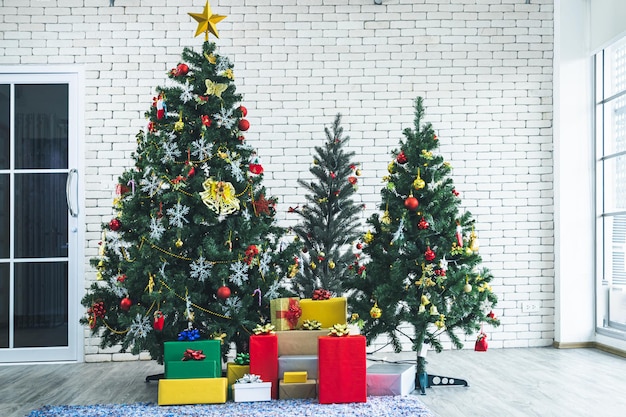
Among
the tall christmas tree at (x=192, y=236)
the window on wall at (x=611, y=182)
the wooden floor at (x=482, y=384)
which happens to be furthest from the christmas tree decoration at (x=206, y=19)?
the window on wall at (x=611, y=182)

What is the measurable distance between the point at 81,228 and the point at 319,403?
2.92m

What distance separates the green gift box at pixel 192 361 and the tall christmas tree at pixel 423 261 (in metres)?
0.94

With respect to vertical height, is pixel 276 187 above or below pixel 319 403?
above

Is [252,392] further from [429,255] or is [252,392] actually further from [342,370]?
[429,255]

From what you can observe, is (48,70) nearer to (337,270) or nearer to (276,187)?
(276,187)

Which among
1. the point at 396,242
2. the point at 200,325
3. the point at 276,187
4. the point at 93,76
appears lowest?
the point at 200,325

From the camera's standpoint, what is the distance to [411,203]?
4.79 metres

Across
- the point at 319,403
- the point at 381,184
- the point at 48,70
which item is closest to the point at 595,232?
the point at 381,184

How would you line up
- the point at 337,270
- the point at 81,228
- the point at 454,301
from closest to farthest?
the point at 454,301 < the point at 337,270 < the point at 81,228

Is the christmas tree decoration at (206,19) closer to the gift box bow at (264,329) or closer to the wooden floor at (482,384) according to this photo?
the gift box bow at (264,329)

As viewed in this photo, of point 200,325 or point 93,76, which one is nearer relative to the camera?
point 200,325

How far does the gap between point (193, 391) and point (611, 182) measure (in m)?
3.98

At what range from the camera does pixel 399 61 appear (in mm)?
6633

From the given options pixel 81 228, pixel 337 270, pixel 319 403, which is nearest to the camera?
pixel 319 403
